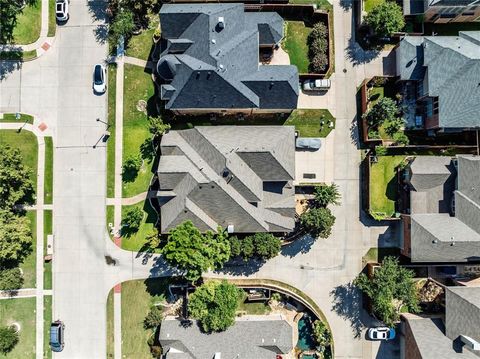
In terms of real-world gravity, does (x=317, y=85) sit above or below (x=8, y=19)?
below

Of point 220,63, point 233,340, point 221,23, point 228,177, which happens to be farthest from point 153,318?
point 221,23

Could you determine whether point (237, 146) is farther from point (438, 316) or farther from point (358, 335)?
point (438, 316)

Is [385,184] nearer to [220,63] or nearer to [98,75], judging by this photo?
[220,63]

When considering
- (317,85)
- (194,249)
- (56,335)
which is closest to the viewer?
(194,249)

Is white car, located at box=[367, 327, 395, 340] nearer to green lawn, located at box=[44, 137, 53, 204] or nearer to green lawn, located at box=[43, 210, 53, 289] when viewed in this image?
green lawn, located at box=[43, 210, 53, 289]

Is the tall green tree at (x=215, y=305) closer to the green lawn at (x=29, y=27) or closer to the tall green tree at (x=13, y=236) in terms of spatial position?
the tall green tree at (x=13, y=236)

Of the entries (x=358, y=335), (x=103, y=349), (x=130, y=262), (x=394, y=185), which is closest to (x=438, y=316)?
(x=358, y=335)
